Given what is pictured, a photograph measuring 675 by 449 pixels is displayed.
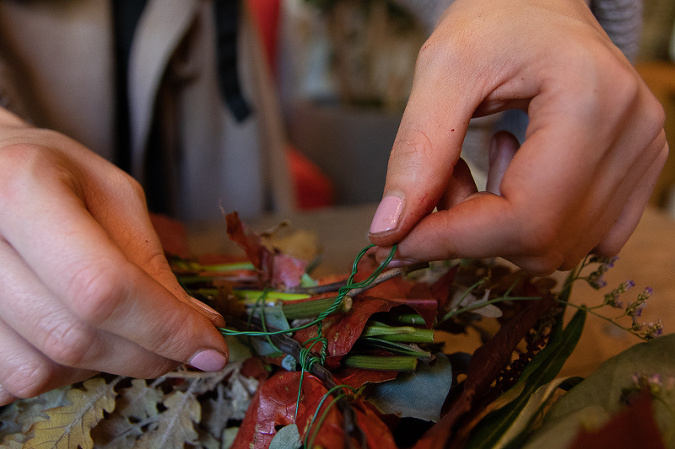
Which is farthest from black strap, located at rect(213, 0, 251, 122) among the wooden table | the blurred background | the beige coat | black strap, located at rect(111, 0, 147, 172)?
the blurred background

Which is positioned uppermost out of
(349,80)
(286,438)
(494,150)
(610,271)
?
(494,150)

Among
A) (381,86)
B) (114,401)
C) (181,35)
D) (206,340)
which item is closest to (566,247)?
(206,340)

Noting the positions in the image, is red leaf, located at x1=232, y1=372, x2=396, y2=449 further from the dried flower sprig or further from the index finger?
the dried flower sprig

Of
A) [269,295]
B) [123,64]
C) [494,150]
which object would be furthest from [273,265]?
[123,64]

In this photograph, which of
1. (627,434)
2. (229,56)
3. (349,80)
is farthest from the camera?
(349,80)

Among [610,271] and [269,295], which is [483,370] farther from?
[610,271]

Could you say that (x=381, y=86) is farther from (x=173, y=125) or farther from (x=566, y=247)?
(x=566, y=247)

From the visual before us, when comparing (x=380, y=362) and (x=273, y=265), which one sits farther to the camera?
(x=273, y=265)
